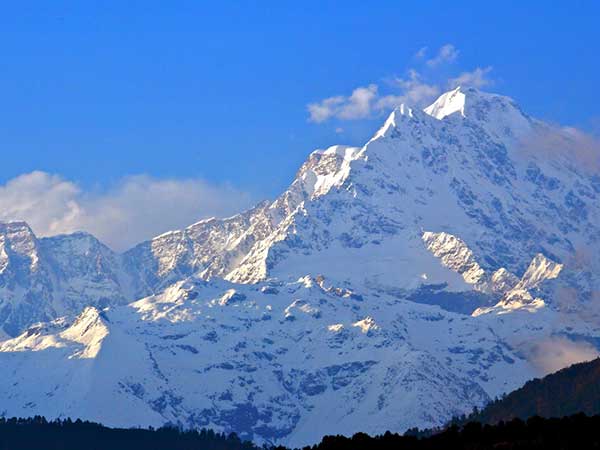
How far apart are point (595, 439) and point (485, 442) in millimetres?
15429

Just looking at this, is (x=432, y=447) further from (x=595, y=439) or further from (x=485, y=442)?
(x=595, y=439)

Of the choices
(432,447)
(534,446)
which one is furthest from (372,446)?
(534,446)

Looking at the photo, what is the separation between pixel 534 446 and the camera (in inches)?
7111

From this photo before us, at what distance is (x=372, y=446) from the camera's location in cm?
19875

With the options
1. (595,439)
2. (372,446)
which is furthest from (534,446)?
(372,446)

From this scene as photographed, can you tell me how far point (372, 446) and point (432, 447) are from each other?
7.23 m

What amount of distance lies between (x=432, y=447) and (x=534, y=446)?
52.6 ft

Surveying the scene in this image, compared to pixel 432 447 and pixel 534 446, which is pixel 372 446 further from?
pixel 534 446

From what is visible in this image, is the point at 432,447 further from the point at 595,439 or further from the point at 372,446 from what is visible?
the point at 595,439

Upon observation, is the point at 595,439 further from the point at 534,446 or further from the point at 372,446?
the point at 372,446

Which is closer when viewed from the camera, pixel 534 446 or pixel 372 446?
pixel 534 446

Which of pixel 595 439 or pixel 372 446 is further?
pixel 372 446

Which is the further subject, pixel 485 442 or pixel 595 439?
pixel 485 442

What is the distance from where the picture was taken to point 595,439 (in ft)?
591
